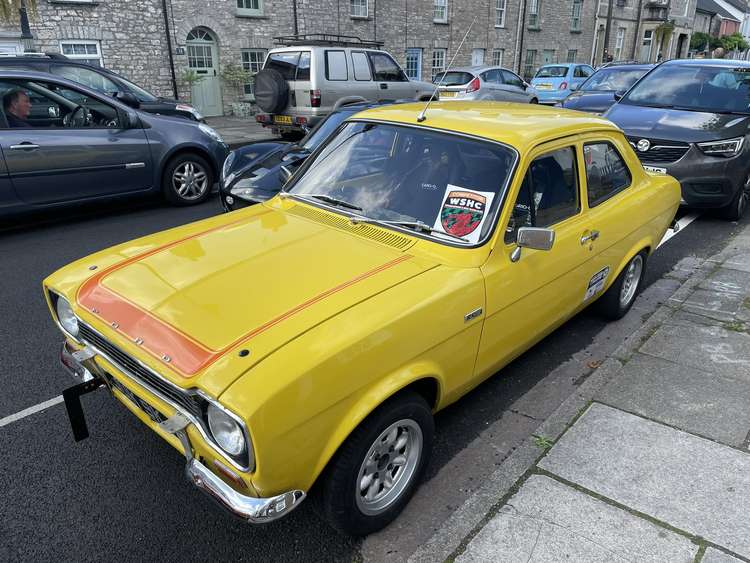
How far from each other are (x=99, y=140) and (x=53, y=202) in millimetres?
937

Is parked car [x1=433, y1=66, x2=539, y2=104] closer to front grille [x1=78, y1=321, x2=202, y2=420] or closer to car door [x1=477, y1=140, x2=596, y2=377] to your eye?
car door [x1=477, y1=140, x2=596, y2=377]

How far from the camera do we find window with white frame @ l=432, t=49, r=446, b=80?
944 inches

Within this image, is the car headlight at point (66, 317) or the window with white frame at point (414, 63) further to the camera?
the window with white frame at point (414, 63)

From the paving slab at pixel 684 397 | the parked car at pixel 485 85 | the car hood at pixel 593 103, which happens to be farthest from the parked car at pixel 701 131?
the parked car at pixel 485 85

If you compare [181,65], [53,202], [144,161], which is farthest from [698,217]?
[181,65]

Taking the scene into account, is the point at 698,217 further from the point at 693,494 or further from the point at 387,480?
the point at 387,480

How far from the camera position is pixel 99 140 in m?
6.93

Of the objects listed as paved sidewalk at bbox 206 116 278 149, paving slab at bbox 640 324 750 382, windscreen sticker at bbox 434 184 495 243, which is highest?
windscreen sticker at bbox 434 184 495 243

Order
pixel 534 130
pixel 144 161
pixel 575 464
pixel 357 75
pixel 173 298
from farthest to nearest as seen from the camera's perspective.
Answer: pixel 357 75 → pixel 144 161 → pixel 534 130 → pixel 575 464 → pixel 173 298

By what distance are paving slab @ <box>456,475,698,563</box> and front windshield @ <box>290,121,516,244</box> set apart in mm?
1324

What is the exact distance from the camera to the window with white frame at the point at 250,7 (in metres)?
17.6

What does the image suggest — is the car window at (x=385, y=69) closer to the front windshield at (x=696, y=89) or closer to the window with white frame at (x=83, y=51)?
the front windshield at (x=696, y=89)

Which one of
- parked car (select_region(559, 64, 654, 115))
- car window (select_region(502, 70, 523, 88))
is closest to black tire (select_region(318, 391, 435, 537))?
parked car (select_region(559, 64, 654, 115))

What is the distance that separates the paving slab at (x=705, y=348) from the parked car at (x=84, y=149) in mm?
6310
